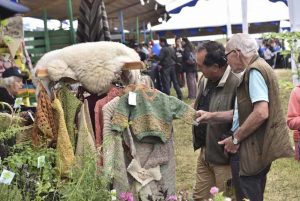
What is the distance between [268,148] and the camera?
2.74 metres

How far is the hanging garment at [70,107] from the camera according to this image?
307cm

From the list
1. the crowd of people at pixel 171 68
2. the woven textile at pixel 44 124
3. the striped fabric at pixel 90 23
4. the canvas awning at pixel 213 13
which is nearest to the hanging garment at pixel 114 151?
the woven textile at pixel 44 124

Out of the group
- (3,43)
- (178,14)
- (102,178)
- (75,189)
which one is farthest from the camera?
(178,14)

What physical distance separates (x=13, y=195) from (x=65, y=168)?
683 mm

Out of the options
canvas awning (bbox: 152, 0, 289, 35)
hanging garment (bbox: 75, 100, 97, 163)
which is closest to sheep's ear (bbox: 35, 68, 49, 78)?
hanging garment (bbox: 75, 100, 97, 163)

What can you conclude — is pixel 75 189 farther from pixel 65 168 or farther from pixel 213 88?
pixel 213 88

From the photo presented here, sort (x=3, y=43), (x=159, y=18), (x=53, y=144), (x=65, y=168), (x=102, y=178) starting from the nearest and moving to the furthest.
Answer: (x=102, y=178) < (x=65, y=168) < (x=53, y=144) < (x=3, y=43) < (x=159, y=18)

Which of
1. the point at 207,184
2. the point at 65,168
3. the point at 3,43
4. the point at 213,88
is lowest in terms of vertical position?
the point at 207,184

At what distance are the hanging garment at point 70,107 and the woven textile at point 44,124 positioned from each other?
0.13 metres

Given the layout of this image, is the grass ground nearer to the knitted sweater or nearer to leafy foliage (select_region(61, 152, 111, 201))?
the knitted sweater

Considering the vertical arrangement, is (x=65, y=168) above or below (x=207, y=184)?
above

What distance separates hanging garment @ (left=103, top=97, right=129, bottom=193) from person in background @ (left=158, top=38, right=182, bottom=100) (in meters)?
8.46

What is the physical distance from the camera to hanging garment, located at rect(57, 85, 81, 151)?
3.07m

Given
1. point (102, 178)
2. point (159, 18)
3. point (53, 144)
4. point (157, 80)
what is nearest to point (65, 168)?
point (53, 144)
